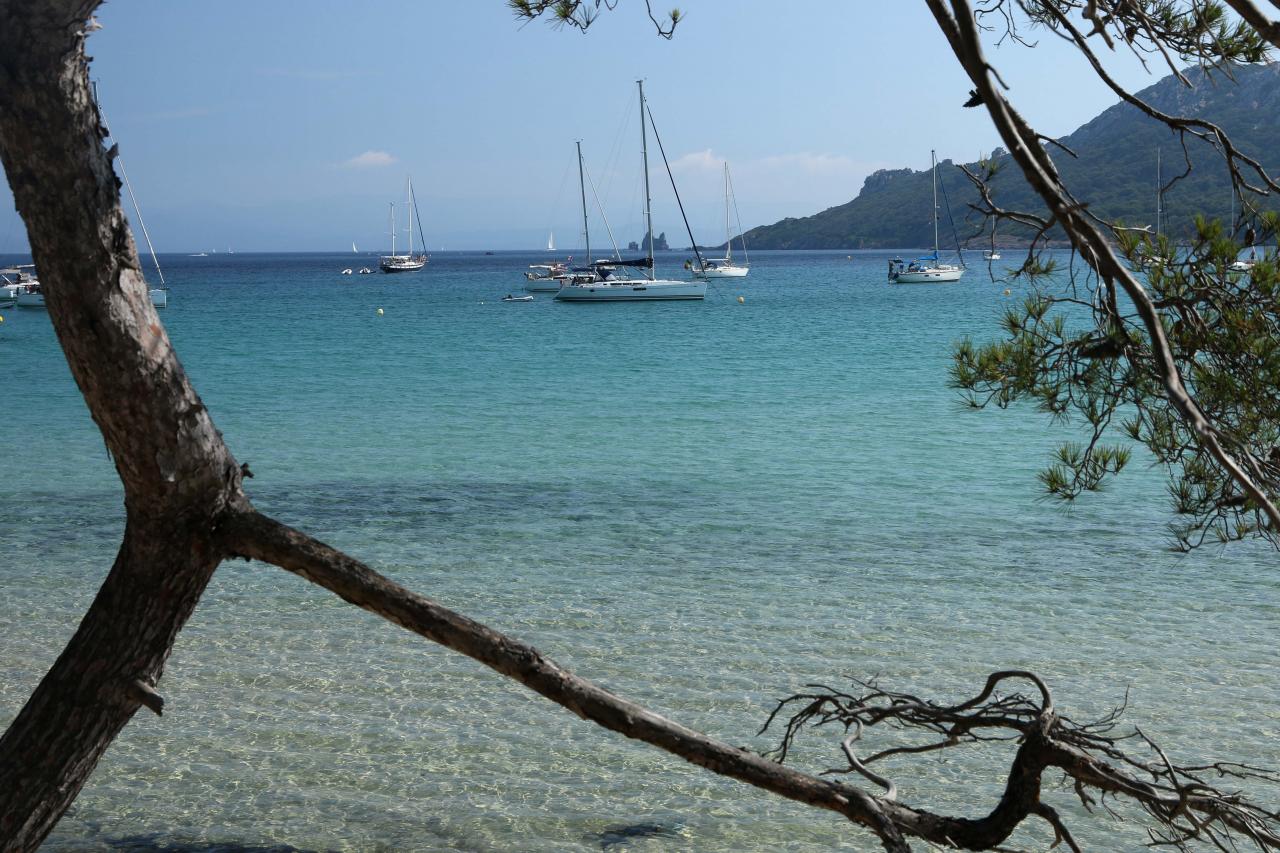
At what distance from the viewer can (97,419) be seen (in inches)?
91.0

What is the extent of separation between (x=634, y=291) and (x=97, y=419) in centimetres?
4181

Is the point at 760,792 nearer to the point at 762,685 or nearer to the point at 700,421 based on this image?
the point at 762,685

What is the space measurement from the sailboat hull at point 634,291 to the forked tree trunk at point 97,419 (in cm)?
4146

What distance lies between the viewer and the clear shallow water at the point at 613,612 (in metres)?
4.25

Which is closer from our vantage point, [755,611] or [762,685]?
[762,685]

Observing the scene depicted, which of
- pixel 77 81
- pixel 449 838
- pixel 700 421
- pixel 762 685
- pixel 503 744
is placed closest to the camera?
pixel 77 81

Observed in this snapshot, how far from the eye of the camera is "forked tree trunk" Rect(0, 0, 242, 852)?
7.18 ft

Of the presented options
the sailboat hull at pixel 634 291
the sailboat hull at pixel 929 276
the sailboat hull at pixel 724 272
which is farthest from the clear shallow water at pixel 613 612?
the sailboat hull at pixel 724 272

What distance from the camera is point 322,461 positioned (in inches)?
474

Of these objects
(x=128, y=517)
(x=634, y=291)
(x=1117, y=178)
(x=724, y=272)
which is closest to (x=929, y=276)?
(x=724, y=272)

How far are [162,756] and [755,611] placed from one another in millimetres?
3229

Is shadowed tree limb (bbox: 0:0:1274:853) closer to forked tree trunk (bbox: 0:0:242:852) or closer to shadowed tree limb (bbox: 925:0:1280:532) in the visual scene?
forked tree trunk (bbox: 0:0:242:852)

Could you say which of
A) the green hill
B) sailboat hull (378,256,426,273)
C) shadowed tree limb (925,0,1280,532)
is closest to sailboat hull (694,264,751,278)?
the green hill

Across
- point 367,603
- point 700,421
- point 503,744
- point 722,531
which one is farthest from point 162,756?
point 700,421
